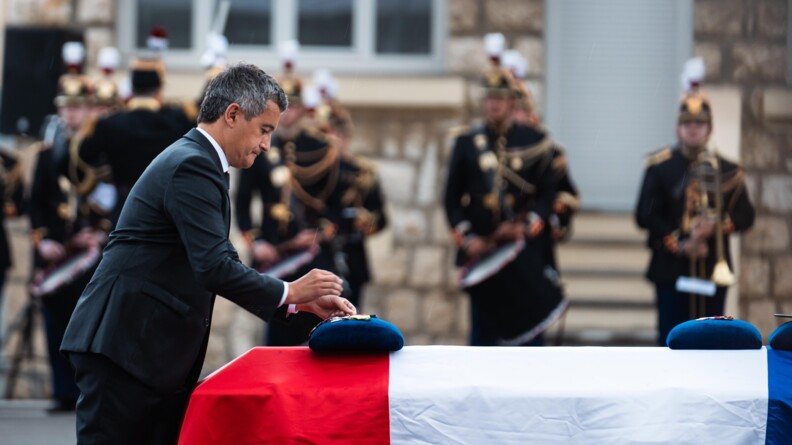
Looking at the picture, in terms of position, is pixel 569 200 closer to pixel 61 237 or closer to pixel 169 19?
pixel 61 237

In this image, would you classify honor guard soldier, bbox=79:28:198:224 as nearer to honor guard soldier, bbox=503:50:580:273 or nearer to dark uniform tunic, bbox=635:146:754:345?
honor guard soldier, bbox=503:50:580:273

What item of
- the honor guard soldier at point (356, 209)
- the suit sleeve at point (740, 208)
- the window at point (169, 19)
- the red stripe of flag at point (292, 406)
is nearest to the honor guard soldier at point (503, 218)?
the honor guard soldier at point (356, 209)

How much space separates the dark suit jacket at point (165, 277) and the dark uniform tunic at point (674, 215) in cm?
487

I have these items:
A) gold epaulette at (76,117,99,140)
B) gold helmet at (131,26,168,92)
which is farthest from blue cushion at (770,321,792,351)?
gold epaulette at (76,117,99,140)

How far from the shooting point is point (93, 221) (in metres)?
9.28

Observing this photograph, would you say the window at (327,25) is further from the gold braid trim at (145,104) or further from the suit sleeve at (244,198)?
the gold braid trim at (145,104)

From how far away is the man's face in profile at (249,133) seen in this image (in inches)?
174

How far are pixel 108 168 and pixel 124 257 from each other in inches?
187

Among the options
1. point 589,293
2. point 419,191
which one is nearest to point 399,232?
point 419,191

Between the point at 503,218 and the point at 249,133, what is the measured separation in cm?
467

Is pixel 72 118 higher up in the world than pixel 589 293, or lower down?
higher up

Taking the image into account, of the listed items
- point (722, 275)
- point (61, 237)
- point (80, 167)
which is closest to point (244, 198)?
point (80, 167)

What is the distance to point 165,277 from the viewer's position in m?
4.35

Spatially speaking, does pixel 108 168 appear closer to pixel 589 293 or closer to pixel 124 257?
pixel 589 293
